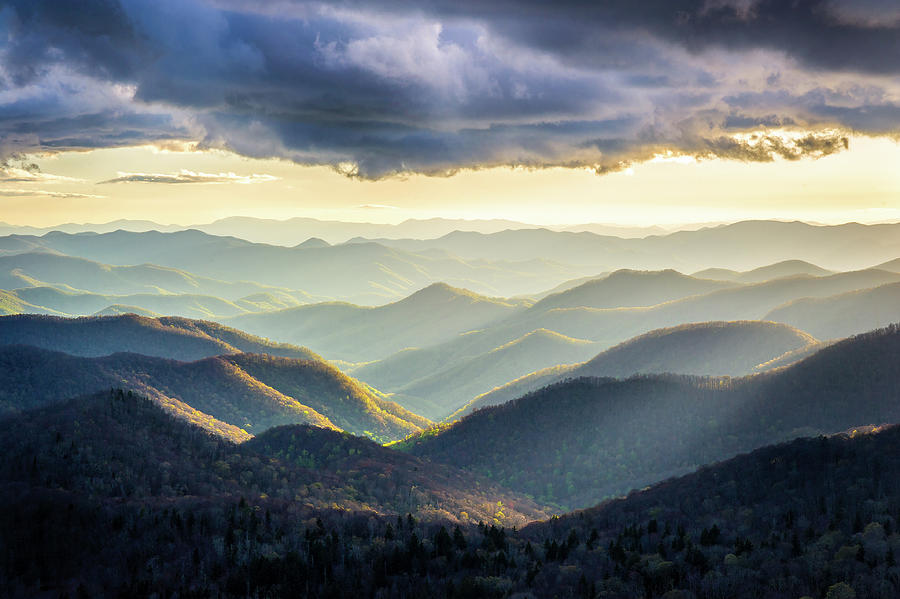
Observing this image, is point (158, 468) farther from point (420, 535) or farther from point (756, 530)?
point (756, 530)

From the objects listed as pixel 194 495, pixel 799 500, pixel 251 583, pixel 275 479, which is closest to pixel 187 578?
pixel 251 583

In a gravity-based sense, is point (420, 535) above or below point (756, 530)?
below

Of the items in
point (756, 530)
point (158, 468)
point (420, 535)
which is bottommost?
point (420, 535)

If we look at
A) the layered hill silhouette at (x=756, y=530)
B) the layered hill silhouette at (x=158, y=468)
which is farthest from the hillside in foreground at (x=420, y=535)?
the layered hill silhouette at (x=158, y=468)

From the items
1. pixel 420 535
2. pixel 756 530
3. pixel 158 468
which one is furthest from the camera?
pixel 158 468

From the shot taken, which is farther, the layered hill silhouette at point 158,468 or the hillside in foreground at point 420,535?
the layered hill silhouette at point 158,468

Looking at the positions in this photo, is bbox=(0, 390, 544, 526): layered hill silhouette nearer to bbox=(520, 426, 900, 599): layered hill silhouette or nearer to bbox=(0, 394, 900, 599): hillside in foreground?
bbox=(0, 394, 900, 599): hillside in foreground

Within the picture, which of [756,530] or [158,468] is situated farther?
[158,468]

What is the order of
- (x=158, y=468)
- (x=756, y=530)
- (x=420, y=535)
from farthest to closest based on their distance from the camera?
(x=158, y=468)
(x=420, y=535)
(x=756, y=530)

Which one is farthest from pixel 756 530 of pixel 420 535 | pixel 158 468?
pixel 158 468

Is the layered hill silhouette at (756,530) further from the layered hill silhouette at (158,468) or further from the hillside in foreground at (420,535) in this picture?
the layered hill silhouette at (158,468)

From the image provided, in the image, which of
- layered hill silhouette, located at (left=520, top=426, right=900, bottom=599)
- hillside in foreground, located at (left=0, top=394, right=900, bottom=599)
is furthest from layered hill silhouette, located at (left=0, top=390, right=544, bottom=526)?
layered hill silhouette, located at (left=520, top=426, right=900, bottom=599)

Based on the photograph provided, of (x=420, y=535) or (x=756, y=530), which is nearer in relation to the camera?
(x=756, y=530)
